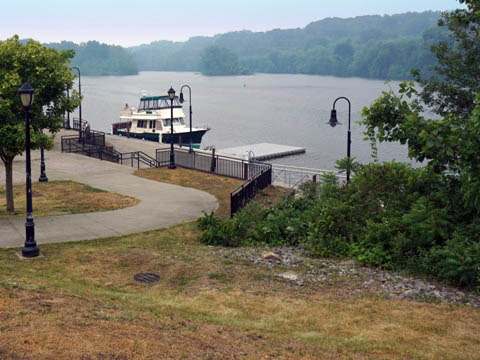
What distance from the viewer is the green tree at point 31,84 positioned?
Answer: 16.7 metres

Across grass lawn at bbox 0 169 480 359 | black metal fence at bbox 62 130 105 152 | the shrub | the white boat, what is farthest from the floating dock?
grass lawn at bbox 0 169 480 359

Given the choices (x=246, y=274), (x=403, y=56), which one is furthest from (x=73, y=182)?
(x=403, y=56)

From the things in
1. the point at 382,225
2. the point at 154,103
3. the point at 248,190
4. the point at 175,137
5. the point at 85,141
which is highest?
the point at 154,103

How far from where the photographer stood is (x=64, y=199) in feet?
69.3

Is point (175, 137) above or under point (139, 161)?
above

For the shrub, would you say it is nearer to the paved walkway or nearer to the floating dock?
the paved walkway

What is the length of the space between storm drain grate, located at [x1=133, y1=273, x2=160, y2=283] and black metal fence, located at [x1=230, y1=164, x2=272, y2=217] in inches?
250

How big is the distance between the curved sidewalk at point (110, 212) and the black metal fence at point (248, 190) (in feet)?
4.29

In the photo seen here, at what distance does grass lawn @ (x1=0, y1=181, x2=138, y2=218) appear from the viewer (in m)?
19.0

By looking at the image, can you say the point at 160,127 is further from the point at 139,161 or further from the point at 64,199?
the point at 64,199

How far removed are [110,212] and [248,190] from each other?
5.26 m

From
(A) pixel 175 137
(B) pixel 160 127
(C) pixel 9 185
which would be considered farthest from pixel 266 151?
(C) pixel 9 185

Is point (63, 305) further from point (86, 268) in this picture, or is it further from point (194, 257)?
point (194, 257)

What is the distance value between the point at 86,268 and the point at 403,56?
153 meters
